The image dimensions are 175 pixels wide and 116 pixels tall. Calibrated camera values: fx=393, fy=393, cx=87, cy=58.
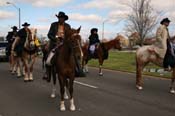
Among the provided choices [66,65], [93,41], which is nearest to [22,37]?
[93,41]

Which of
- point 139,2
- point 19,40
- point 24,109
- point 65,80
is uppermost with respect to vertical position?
point 139,2

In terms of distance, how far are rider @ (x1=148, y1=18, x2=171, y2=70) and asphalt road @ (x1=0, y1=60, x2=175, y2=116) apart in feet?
4.68

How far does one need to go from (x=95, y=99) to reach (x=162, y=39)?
3.88 meters

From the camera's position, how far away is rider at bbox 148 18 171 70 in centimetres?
1454

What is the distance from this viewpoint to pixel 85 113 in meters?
10.1

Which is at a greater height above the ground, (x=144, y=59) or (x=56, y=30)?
(x=56, y=30)

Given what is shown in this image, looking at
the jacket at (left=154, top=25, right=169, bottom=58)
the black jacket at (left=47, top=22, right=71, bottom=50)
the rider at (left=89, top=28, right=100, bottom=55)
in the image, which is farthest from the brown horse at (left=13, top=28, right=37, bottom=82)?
the jacket at (left=154, top=25, right=169, bottom=58)

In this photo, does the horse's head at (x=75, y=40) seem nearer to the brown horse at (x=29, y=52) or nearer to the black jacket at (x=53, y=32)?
the black jacket at (x=53, y=32)

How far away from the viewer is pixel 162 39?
14.6 metres

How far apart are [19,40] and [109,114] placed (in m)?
8.99

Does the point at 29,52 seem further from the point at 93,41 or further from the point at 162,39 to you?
the point at 162,39

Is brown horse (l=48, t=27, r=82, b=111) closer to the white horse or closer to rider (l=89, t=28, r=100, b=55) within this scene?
the white horse

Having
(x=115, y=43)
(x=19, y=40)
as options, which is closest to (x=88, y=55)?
(x=115, y=43)

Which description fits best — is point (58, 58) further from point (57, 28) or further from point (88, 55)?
point (88, 55)
